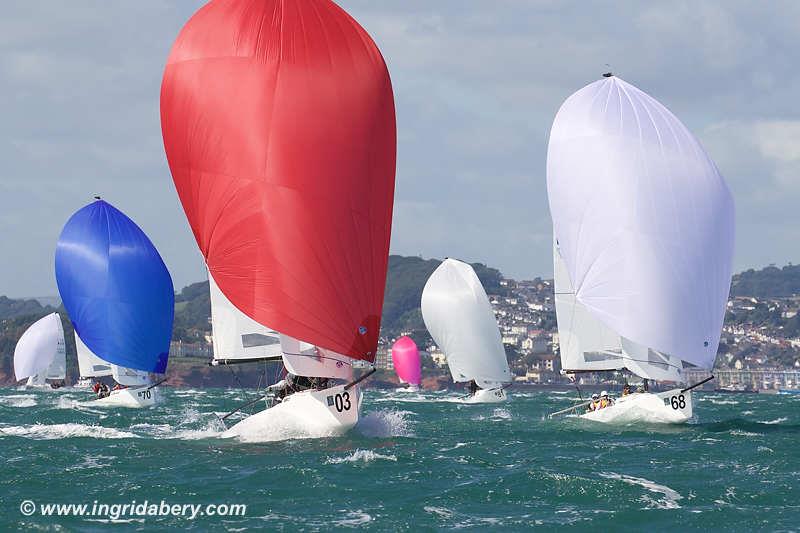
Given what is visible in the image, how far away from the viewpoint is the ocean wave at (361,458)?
20.2 m

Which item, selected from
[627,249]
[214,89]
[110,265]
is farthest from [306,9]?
[110,265]

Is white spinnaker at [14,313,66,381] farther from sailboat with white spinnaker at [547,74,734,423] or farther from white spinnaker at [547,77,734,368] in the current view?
white spinnaker at [547,77,734,368]

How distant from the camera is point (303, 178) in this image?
73.6 feet

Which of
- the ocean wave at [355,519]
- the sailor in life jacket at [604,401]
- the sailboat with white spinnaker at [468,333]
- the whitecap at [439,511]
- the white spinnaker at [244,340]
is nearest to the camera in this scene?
the ocean wave at [355,519]

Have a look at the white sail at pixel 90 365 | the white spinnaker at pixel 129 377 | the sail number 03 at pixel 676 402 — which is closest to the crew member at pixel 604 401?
the sail number 03 at pixel 676 402

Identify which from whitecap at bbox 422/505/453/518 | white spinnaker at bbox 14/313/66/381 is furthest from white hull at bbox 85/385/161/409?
white spinnaker at bbox 14/313/66/381

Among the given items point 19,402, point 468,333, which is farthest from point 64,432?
point 468,333

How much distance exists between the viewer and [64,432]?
28.5m

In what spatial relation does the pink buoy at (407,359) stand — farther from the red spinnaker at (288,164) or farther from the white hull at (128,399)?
the red spinnaker at (288,164)

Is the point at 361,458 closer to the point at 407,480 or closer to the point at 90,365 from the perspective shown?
the point at 407,480

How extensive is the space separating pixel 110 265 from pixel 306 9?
72.4 feet

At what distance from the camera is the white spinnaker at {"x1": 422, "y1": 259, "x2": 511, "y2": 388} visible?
58.1 meters

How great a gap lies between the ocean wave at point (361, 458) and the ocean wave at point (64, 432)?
8.21 m

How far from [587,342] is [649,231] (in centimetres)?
769
